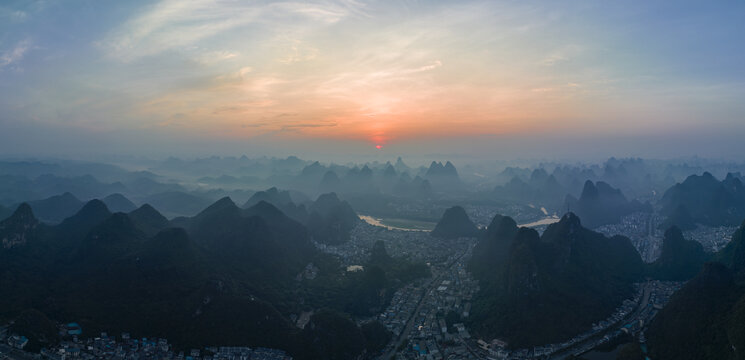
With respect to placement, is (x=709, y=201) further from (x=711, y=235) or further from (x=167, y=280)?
(x=167, y=280)

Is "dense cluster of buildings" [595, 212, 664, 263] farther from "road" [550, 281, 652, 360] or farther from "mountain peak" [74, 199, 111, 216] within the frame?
"mountain peak" [74, 199, 111, 216]

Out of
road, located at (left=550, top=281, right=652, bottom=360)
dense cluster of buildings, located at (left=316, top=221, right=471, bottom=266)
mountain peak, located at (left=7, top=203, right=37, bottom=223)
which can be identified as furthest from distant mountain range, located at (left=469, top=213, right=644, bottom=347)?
mountain peak, located at (left=7, top=203, right=37, bottom=223)

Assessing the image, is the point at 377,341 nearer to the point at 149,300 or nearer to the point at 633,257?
the point at 149,300

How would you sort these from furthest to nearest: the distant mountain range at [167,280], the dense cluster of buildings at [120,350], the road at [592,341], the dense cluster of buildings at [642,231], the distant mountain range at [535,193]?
the distant mountain range at [535,193]
the dense cluster of buildings at [642,231]
the road at [592,341]
the distant mountain range at [167,280]
the dense cluster of buildings at [120,350]

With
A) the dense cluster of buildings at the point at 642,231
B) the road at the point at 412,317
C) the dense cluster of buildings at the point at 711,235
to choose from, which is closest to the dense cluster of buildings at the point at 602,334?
the road at the point at 412,317

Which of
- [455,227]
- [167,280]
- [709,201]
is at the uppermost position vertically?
[167,280]

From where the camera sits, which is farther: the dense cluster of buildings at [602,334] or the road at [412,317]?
the road at [412,317]

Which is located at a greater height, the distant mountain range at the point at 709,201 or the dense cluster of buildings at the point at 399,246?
the distant mountain range at the point at 709,201

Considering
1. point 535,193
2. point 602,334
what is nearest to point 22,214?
point 602,334

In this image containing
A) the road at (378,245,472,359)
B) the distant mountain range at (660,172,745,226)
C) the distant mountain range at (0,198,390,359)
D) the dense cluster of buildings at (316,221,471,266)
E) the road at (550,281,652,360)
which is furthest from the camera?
the distant mountain range at (660,172,745,226)

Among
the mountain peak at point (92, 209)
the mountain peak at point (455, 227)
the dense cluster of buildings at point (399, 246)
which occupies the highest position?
the mountain peak at point (92, 209)

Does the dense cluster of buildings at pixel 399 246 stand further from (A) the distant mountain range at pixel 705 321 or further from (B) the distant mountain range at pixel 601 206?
(B) the distant mountain range at pixel 601 206
